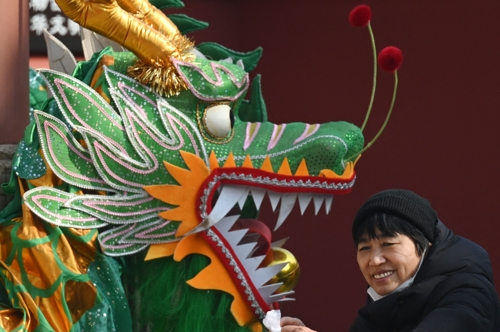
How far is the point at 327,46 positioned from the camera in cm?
321

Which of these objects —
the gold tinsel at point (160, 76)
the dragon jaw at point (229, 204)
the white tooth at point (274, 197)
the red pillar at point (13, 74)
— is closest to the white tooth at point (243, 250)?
the dragon jaw at point (229, 204)

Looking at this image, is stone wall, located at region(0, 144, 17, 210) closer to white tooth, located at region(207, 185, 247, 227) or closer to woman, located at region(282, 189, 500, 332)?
white tooth, located at region(207, 185, 247, 227)

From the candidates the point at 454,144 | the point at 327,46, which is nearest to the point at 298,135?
the point at 454,144

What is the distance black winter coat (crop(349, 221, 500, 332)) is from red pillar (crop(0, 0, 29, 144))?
112cm

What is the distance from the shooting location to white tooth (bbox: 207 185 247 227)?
2092mm

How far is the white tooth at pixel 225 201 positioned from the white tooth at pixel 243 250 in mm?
85

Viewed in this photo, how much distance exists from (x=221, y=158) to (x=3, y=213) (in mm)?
497

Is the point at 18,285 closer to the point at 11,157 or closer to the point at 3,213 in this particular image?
the point at 3,213

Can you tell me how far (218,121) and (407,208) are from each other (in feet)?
2.20

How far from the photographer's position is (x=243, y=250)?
213 centimetres

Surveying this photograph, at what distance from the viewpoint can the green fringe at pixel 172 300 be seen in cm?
210

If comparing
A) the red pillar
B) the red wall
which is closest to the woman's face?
the red pillar

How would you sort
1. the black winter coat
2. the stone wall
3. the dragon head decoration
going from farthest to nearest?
the stone wall, the dragon head decoration, the black winter coat

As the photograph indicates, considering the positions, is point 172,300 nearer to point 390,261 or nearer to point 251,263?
A: point 251,263
